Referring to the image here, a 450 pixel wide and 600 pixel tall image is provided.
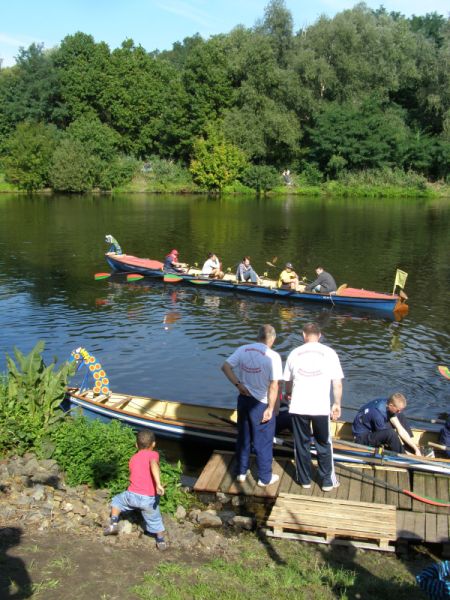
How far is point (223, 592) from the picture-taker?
6219 mm

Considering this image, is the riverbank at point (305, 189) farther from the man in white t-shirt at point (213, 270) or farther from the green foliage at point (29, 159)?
the man in white t-shirt at point (213, 270)

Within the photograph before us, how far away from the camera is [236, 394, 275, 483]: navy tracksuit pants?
8.39 m

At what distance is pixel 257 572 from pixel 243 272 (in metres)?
17.9

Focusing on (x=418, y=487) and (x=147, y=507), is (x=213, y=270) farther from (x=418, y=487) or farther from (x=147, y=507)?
(x=147, y=507)

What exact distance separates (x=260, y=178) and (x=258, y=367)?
61.8m

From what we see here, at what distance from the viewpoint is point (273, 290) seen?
2314cm

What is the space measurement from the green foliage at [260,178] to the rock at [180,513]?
61680 millimetres

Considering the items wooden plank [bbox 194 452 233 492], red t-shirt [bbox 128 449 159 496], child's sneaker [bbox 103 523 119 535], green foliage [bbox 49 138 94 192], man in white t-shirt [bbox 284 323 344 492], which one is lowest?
wooden plank [bbox 194 452 233 492]

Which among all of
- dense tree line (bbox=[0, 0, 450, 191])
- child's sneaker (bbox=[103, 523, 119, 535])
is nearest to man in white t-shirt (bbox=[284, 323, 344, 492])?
child's sneaker (bbox=[103, 523, 119, 535])

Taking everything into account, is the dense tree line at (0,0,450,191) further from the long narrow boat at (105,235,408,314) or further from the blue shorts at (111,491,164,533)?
the blue shorts at (111,491,164,533)

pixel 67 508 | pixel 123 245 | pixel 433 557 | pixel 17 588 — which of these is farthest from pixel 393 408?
pixel 123 245

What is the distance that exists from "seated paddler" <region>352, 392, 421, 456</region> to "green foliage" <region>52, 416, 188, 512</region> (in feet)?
10.3

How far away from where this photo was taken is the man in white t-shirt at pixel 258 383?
8164 mm

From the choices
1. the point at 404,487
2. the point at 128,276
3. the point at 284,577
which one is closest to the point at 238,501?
the point at 284,577
